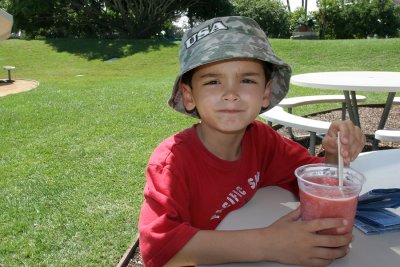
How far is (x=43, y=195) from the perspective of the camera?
363 cm

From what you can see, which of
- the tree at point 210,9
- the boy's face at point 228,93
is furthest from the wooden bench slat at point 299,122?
the tree at point 210,9

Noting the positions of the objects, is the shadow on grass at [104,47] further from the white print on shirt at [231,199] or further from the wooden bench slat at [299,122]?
the white print on shirt at [231,199]

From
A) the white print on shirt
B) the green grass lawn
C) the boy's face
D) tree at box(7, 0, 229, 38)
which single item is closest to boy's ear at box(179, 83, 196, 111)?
the boy's face

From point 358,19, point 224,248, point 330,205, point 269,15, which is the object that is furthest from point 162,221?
point 269,15

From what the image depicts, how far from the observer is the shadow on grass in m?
20.2

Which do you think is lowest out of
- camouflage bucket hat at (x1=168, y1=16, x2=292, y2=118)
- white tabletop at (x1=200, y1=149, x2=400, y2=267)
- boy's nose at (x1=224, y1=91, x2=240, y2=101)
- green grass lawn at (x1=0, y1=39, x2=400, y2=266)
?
green grass lawn at (x1=0, y1=39, x2=400, y2=266)

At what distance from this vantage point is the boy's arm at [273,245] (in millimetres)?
922

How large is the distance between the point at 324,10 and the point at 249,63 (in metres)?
32.0

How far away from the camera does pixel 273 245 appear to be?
95 centimetres

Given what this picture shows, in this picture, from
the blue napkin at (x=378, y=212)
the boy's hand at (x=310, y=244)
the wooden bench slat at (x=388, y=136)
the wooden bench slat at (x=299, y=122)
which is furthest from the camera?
the wooden bench slat at (x=299, y=122)

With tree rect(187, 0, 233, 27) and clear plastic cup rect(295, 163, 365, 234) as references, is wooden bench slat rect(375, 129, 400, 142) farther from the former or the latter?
tree rect(187, 0, 233, 27)

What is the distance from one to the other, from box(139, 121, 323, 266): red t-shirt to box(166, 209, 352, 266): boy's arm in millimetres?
37

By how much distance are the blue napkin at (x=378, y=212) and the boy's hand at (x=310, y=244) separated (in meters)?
0.16

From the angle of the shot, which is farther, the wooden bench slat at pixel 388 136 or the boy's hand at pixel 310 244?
the wooden bench slat at pixel 388 136
